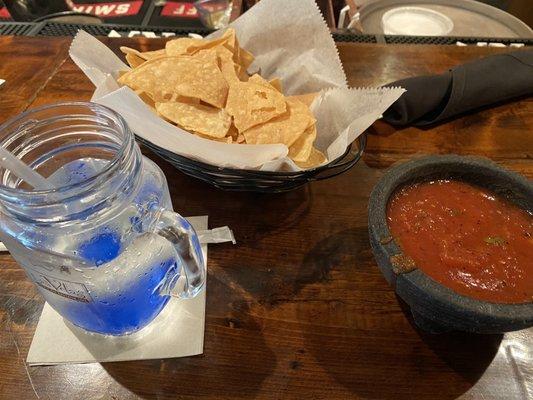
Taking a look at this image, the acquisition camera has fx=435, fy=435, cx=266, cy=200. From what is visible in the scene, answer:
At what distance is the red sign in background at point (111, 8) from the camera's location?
6.32 ft

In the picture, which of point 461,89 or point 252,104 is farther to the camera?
point 461,89

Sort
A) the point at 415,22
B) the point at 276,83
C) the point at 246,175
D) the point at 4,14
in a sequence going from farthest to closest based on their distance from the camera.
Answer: the point at 4,14 → the point at 415,22 → the point at 276,83 → the point at 246,175

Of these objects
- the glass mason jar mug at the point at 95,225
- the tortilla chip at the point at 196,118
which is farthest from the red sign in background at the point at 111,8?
the glass mason jar mug at the point at 95,225

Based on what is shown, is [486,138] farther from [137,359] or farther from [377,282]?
[137,359]

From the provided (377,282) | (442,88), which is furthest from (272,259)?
(442,88)

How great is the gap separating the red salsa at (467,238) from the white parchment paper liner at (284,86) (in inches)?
8.2

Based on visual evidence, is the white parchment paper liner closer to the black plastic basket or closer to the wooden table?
the black plastic basket

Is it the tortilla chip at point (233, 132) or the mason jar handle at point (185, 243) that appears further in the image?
the tortilla chip at point (233, 132)

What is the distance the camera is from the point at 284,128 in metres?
0.86

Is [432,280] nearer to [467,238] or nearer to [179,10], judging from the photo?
[467,238]

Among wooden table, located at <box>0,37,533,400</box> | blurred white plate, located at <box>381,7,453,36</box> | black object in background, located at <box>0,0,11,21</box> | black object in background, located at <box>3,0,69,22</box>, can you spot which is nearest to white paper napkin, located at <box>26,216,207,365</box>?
wooden table, located at <box>0,37,533,400</box>

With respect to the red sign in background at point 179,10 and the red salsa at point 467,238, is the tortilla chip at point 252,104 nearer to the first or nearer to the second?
the red salsa at point 467,238

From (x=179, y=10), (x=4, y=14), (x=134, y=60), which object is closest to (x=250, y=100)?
(x=134, y=60)

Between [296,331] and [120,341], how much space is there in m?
0.26
